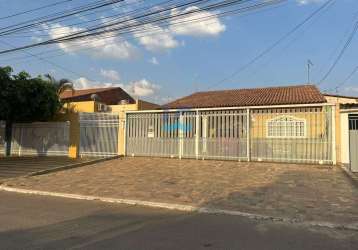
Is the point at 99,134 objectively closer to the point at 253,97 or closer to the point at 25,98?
the point at 25,98

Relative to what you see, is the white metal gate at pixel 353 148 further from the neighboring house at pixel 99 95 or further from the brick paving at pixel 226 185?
the neighboring house at pixel 99 95

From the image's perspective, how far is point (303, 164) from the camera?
15.8 meters

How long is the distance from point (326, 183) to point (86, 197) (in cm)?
698

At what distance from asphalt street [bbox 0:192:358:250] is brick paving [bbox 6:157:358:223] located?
3.68ft

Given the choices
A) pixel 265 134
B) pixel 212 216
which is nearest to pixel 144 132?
pixel 265 134

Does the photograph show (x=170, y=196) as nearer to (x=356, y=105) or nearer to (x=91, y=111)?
(x=356, y=105)

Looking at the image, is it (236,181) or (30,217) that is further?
(236,181)

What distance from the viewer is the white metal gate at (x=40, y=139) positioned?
2114cm

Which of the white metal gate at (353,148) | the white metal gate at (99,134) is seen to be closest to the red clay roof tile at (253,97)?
the white metal gate at (99,134)

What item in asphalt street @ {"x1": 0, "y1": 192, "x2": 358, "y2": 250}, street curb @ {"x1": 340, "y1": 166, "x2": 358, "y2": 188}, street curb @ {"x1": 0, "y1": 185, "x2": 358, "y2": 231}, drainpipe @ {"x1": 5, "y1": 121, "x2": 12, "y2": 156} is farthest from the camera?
drainpipe @ {"x1": 5, "y1": 121, "x2": 12, "y2": 156}

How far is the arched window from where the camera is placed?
53.0 feet

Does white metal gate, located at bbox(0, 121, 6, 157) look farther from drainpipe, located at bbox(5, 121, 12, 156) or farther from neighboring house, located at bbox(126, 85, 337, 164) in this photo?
neighboring house, located at bbox(126, 85, 337, 164)

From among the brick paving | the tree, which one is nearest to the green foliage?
the tree

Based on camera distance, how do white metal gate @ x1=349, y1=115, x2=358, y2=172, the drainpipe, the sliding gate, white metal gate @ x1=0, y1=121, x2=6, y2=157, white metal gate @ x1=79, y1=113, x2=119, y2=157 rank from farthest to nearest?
white metal gate @ x1=0, y1=121, x2=6, y2=157, the drainpipe, white metal gate @ x1=79, y1=113, x2=119, y2=157, the sliding gate, white metal gate @ x1=349, y1=115, x2=358, y2=172
